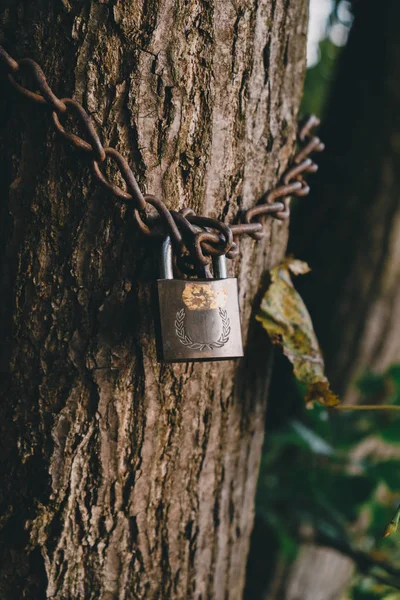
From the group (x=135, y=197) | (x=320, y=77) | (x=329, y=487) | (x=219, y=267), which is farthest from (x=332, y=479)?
(x=320, y=77)

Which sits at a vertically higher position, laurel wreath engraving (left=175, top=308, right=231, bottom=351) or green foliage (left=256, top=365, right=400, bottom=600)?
laurel wreath engraving (left=175, top=308, right=231, bottom=351)

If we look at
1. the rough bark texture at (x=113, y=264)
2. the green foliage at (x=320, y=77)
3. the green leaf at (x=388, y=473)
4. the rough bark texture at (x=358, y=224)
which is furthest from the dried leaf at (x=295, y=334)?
the green foliage at (x=320, y=77)

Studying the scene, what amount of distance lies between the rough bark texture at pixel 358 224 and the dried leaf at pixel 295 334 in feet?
3.94

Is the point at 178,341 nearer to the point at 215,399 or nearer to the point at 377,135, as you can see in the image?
the point at 215,399

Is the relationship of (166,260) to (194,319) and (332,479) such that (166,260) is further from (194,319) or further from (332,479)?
(332,479)

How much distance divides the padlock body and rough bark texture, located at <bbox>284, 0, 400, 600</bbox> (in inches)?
58.0

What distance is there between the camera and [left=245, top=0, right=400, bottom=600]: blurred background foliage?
5.43 ft

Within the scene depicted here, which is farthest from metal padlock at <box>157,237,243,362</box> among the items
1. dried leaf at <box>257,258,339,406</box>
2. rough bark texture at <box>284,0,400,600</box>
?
rough bark texture at <box>284,0,400,600</box>

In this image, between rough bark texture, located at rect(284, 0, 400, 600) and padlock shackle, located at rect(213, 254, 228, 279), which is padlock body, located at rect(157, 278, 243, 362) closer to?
padlock shackle, located at rect(213, 254, 228, 279)

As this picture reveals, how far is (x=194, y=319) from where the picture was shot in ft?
2.60

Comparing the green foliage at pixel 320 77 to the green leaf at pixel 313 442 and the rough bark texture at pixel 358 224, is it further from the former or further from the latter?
the green leaf at pixel 313 442

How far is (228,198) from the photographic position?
91 cm

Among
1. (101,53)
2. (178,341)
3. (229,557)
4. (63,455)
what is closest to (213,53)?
(101,53)

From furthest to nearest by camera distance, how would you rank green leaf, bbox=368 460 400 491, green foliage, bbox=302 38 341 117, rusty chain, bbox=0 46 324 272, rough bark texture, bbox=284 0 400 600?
green foliage, bbox=302 38 341 117, rough bark texture, bbox=284 0 400 600, green leaf, bbox=368 460 400 491, rusty chain, bbox=0 46 324 272
